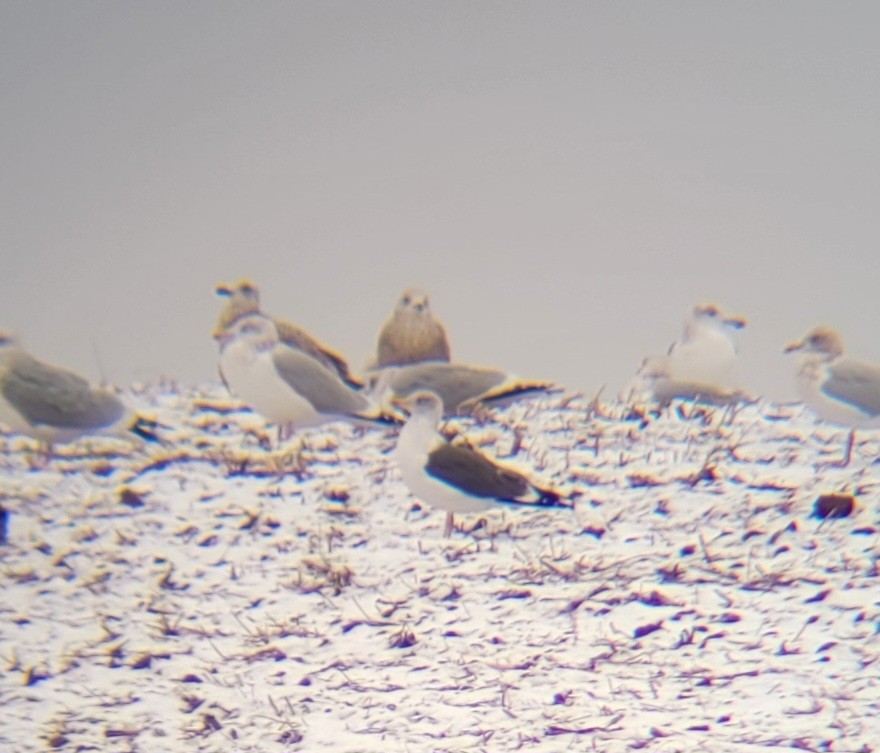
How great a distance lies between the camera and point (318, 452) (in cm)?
857

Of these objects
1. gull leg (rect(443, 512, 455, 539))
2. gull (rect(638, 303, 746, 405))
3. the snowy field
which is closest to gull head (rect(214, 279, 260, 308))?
the snowy field

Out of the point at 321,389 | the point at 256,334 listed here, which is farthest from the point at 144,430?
the point at 321,389

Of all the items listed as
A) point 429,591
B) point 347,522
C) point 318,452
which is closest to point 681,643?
point 429,591

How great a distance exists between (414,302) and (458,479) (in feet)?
12.9

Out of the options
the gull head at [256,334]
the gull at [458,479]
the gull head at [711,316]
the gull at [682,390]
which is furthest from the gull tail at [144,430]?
the gull head at [711,316]

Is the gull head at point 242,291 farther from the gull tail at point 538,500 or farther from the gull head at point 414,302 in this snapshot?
the gull tail at point 538,500

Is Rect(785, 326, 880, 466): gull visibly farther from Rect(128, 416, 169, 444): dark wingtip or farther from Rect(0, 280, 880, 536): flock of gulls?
Rect(128, 416, 169, 444): dark wingtip

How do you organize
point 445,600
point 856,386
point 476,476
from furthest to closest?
point 856,386, point 476,476, point 445,600

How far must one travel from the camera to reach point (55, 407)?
8094mm

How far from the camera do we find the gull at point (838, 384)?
7582 mm

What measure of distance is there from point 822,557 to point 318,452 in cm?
377

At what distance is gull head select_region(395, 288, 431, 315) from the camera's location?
10.3 metres

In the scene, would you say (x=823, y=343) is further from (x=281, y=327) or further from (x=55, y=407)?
(x=55, y=407)

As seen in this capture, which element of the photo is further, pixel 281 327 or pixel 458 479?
pixel 281 327
